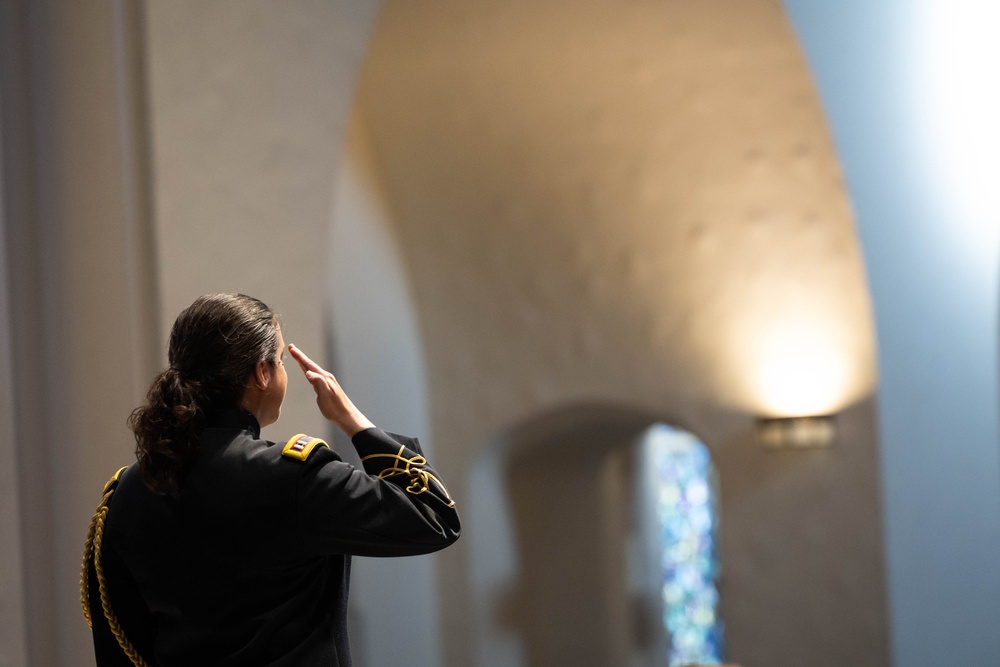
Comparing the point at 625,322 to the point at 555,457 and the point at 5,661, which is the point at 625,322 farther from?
the point at 5,661

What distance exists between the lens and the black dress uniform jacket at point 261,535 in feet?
6.07

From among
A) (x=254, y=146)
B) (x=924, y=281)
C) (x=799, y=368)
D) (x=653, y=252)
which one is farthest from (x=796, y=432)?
(x=254, y=146)

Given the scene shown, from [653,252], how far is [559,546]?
2.21 meters

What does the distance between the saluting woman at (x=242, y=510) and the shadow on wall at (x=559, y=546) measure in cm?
444

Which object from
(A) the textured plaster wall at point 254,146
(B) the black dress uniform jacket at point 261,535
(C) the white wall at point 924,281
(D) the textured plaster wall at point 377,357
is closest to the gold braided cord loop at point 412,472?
(B) the black dress uniform jacket at point 261,535

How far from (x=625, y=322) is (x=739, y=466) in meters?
1.01

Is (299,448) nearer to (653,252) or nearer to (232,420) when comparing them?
(232,420)

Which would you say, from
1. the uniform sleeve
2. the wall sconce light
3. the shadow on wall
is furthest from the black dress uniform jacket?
the shadow on wall

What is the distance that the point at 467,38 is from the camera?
17.5 feet

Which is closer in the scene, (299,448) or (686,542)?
(299,448)

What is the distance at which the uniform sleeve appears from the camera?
1.83 m

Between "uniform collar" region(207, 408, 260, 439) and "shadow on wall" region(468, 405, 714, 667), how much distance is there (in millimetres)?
4497

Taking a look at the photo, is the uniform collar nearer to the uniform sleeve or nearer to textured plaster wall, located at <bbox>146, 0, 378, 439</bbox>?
the uniform sleeve

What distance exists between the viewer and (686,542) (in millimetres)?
9250
